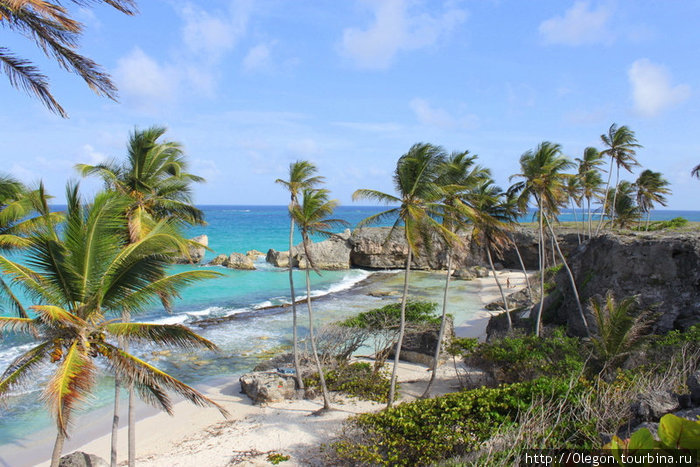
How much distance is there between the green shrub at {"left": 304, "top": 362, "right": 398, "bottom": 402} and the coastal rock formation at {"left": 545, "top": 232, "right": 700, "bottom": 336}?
7395mm

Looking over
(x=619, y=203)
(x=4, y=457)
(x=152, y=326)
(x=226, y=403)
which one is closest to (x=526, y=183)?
(x=226, y=403)

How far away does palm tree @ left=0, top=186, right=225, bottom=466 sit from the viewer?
7.38 metres

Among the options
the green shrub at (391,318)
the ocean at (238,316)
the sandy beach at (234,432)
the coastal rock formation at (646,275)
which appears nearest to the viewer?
the sandy beach at (234,432)

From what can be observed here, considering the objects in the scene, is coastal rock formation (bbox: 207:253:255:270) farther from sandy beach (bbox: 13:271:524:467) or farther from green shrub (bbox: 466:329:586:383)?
green shrub (bbox: 466:329:586:383)

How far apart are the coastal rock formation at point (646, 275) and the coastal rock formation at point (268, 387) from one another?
1045cm

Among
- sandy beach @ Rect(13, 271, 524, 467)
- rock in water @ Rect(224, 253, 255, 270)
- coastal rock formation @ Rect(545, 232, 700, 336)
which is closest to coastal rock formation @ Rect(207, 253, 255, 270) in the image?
rock in water @ Rect(224, 253, 255, 270)

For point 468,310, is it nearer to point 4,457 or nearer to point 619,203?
point 619,203

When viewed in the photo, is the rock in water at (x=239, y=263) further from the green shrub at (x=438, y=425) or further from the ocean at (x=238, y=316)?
the green shrub at (x=438, y=425)

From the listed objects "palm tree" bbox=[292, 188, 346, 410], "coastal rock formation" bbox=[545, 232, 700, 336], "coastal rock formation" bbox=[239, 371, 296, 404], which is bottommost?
"coastal rock formation" bbox=[239, 371, 296, 404]

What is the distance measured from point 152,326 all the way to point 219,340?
16709mm

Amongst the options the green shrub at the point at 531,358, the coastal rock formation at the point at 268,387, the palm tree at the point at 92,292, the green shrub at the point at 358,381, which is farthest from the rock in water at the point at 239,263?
the palm tree at the point at 92,292

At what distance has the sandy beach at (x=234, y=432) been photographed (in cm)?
1129

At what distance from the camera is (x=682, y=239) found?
56.3ft

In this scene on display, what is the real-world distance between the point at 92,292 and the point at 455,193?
39.1ft
